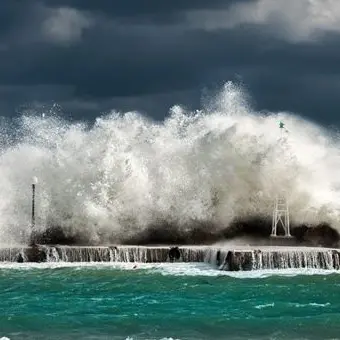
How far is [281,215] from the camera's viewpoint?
26375mm

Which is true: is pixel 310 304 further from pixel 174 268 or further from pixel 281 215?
pixel 281 215

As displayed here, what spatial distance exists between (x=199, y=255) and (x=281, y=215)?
4032 millimetres

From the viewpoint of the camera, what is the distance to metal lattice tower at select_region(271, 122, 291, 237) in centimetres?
2537

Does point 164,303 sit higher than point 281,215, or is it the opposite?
point 281,215

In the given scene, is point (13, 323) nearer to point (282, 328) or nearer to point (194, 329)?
point (194, 329)

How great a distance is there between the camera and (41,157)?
30547mm

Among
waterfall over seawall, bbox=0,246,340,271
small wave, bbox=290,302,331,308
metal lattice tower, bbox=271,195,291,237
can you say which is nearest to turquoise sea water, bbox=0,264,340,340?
small wave, bbox=290,302,331,308

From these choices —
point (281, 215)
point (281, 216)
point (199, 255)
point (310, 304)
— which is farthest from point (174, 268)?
point (310, 304)

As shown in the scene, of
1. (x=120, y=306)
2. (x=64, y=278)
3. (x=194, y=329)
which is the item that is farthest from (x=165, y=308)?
(x=64, y=278)

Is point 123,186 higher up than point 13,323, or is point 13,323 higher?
point 123,186

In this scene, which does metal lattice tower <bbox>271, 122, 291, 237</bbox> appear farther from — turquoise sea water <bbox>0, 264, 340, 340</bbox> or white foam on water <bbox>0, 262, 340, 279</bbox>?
turquoise sea water <bbox>0, 264, 340, 340</bbox>

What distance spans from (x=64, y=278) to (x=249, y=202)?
8.41 m

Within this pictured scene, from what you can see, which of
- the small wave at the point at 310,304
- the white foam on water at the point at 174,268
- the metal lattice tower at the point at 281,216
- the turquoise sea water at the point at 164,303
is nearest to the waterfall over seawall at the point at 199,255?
the white foam on water at the point at 174,268

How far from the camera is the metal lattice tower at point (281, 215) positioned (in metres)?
25.4
